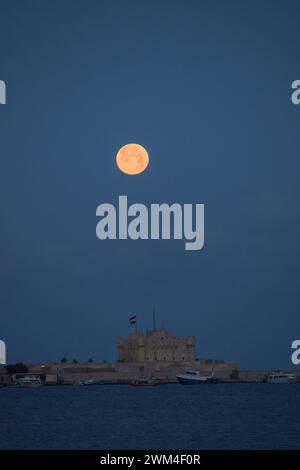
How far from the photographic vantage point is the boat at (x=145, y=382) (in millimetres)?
120150

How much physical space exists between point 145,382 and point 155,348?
39.6 ft

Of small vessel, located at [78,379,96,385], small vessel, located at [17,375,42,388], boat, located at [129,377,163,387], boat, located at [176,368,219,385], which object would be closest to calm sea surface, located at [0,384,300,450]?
small vessel, located at [17,375,42,388]

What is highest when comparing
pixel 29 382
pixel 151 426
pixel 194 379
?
pixel 194 379

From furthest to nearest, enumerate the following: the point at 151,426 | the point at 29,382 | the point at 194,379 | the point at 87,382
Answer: the point at 87,382 < the point at 194,379 < the point at 29,382 < the point at 151,426

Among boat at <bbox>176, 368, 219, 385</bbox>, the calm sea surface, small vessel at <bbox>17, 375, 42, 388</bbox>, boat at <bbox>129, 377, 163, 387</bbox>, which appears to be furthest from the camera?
boat at <bbox>176, 368, 219, 385</bbox>

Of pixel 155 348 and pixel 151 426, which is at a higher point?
pixel 155 348

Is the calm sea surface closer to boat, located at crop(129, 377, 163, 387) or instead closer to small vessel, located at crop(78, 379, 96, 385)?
boat, located at crop(129, 377, 163, 387)

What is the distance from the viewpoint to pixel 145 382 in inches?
4734

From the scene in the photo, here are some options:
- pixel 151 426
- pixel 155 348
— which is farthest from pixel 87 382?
pixel 151 426

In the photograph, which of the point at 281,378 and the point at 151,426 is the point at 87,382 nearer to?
the point at 281,378

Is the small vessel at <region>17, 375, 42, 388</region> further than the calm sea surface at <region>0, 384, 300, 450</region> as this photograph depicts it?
Yes

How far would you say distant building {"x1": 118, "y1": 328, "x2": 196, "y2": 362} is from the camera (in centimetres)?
13112

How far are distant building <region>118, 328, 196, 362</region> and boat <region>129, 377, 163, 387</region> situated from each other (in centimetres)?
437
